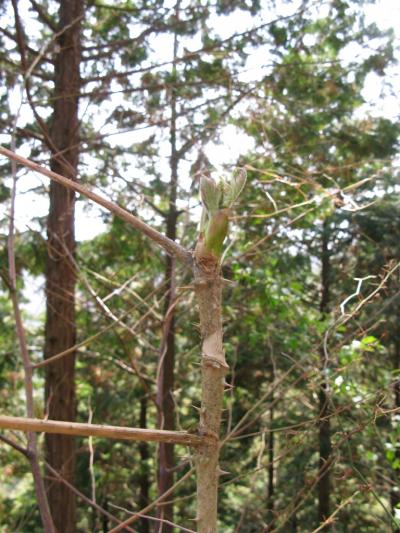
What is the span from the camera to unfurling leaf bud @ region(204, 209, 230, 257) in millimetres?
1205

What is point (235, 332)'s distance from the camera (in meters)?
9.41

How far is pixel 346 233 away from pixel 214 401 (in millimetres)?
9458

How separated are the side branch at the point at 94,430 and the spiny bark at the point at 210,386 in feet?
0.10

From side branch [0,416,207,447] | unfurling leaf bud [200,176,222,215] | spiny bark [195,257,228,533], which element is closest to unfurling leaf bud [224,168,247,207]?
unfurling leaf bud [200,176,222,215]

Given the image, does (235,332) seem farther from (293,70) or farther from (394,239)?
(293,70)

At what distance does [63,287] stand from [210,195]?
16.1 ft

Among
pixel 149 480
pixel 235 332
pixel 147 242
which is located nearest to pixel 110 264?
pixel 147 242

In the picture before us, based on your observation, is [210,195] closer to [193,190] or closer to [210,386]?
[210,386]

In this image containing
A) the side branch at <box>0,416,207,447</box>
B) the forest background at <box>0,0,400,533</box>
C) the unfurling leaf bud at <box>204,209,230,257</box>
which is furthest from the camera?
the forest background at <box>0,0,400,533</box>

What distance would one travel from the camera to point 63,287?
19.4ft

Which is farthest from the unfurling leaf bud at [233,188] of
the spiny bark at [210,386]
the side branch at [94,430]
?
the side branch at [94,430]

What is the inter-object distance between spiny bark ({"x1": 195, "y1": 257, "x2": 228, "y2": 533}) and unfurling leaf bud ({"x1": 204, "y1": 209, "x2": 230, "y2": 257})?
0.03m

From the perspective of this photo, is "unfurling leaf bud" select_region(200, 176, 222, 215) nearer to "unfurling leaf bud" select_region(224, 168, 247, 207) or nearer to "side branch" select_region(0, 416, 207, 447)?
"unfurling leaf bud" select_region(224, 168, 247, 207)

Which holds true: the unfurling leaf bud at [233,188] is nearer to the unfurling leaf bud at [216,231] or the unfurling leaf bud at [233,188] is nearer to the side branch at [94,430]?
the unfurling leaf bud at [216,231]
